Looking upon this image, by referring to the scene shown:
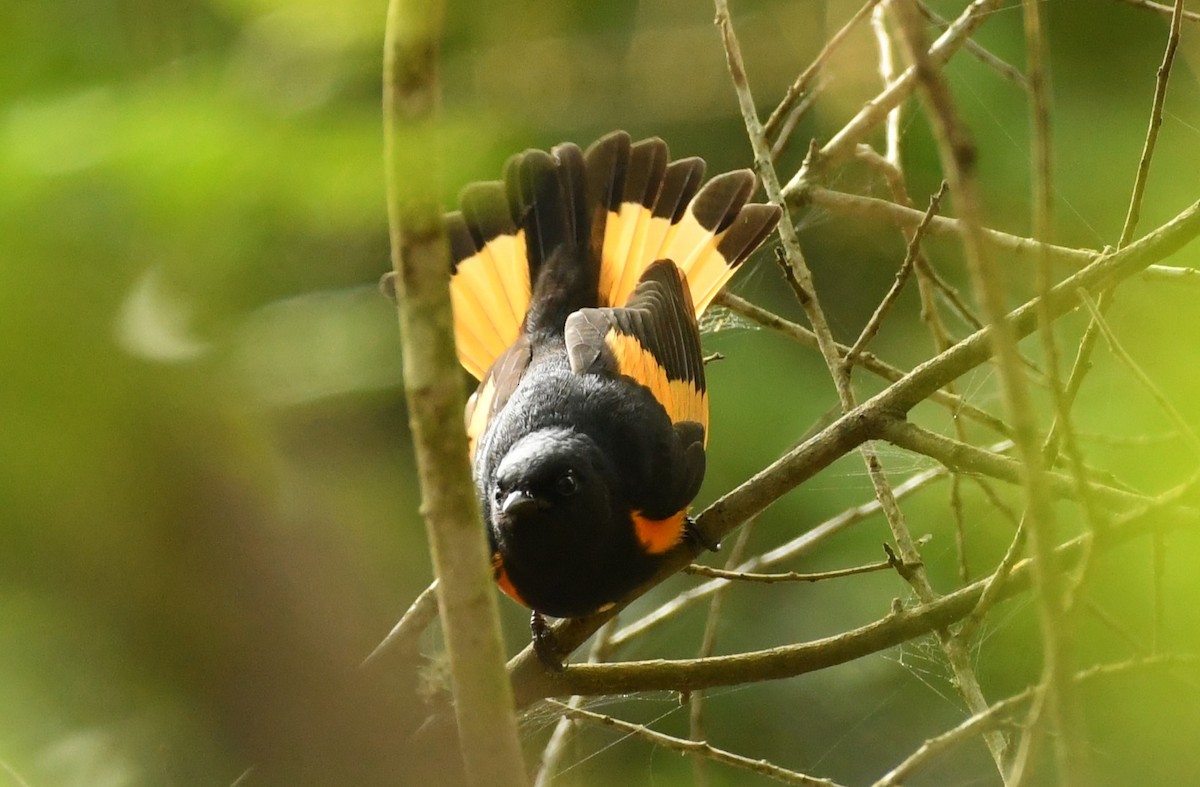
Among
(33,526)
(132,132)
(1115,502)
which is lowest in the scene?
(1115,502)

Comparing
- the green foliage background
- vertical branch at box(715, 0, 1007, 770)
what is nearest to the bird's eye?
the green foliage background

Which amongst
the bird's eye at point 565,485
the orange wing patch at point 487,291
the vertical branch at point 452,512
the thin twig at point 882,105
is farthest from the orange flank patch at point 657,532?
the vertical branch at point 452,512

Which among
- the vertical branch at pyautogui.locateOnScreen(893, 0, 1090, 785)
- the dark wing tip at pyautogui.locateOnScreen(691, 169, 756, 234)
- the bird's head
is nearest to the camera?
the vertical branch at pyautogui.locateOnScreen(893, 0, 1090, 785)

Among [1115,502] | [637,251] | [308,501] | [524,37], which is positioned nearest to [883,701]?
[637,251]

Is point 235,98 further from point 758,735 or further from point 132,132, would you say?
point 758,735

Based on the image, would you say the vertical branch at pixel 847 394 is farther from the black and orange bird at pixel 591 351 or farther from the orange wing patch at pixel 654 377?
the orange wing patch at pixel 654 377

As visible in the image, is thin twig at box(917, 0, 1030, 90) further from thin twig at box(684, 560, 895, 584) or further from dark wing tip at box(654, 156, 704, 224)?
thin twig at box(684, 560, 895, 584)
